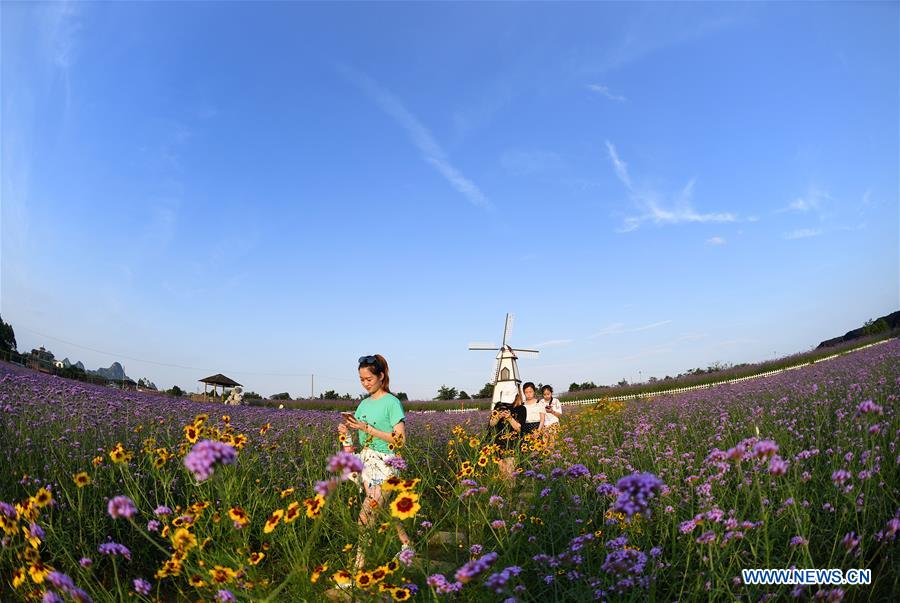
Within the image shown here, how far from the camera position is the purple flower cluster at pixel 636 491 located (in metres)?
1.63

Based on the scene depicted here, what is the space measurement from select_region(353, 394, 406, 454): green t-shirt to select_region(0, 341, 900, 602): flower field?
0.95ft

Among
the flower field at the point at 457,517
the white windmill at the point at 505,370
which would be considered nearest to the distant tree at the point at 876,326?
the white windmill at the point at 505,370

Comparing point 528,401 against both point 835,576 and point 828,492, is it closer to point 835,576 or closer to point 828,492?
point 828,492

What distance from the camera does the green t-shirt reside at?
15.4 ft

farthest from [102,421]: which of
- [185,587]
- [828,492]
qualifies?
[828,492]

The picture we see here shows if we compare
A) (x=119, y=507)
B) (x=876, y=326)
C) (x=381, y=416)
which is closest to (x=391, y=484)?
(x=119, y=507)

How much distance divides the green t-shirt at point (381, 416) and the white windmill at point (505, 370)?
6.24m

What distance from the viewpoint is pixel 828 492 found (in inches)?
152

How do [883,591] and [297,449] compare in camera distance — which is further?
[297,449]

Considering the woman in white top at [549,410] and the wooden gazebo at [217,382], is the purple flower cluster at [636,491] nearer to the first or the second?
the woman in white top at [549,410]

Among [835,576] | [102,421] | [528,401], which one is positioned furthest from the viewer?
[528,401]

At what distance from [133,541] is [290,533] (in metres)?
1.48

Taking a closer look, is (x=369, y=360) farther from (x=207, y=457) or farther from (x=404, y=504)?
(x=207, y=457)

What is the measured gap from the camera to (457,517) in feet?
11.7
